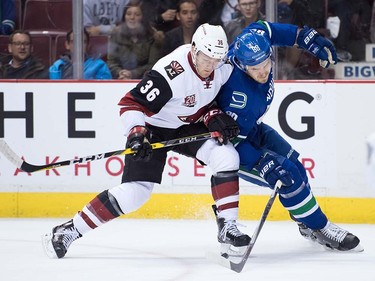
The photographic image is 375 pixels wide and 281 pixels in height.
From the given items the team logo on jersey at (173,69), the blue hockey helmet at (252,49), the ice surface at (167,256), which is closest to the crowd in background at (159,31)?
the ice surface at (167,256)

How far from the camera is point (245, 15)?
6008 millimetres

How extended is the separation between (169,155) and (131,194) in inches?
57.6

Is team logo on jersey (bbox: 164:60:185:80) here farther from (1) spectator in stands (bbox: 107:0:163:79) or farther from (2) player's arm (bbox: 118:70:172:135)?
(1) spectator in stands (bbox: 107:0:163:79)

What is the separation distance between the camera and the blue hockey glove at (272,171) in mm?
4438

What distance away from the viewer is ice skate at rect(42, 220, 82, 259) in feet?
14.8

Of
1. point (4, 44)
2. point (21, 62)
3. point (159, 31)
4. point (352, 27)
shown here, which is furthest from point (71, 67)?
point (352, 27)

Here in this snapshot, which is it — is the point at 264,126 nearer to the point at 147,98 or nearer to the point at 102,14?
the point at 147,98

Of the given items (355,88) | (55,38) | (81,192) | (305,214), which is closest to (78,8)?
(55,38)

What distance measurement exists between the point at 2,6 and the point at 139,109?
216cm

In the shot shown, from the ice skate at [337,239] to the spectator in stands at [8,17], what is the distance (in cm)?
244

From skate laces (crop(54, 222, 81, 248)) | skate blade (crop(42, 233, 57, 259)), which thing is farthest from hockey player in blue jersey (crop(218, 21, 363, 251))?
skate blade (crop(42, 233, 57, 259))

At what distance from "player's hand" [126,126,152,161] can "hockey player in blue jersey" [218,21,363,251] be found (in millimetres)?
450

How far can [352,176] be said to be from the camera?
5746 millimetres

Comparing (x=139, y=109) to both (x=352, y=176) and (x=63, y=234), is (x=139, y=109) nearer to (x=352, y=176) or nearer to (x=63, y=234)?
(x=63, y=234)
